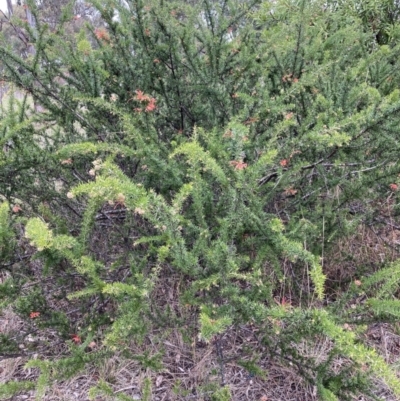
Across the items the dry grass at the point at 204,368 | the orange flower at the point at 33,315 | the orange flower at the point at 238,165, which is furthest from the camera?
the dry grass at the point at 204,368

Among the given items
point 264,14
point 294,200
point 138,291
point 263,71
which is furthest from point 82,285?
point 264,14

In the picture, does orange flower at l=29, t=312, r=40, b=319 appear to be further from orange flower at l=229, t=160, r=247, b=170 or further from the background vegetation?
orange flower at l=229, t=160, r=247, b=170

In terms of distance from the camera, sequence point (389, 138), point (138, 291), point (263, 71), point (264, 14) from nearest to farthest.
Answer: point (138, 291), point (389, 138), point (263, 71), point (264, 14)

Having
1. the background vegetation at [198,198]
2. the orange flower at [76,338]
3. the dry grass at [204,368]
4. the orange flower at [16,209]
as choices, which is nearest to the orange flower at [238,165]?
the background vegetation at [198,198]

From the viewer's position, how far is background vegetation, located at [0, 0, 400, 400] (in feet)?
4.95

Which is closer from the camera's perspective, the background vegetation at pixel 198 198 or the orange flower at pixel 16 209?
the background vegetation at pixel 198 198

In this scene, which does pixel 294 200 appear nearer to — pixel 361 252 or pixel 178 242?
pixel 361 252

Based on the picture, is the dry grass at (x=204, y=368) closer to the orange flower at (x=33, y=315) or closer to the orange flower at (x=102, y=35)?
the orange flower at (x=33, y=315)

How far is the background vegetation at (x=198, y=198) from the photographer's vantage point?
1509 mm

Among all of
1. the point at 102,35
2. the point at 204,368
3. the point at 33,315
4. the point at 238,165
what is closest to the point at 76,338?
the point at 33,315

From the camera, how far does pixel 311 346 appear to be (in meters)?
2.07

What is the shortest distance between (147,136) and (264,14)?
2.14m

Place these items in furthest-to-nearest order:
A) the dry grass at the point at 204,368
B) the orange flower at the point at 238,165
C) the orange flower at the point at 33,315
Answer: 1. the dry grass at the point at 204,368
2. the orange flower at the point at 33,315
3. the orange flower at the point at 238,165

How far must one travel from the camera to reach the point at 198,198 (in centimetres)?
163
